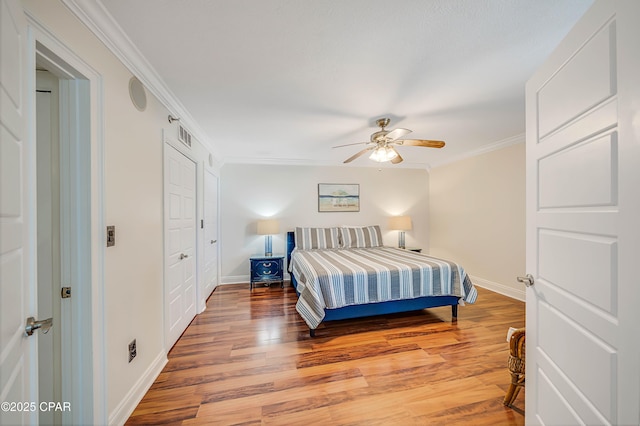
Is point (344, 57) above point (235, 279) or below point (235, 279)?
above

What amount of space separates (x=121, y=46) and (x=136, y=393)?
2306mm

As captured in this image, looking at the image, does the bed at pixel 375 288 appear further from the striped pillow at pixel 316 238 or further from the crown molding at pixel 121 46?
the crown molding at pixel 121 46

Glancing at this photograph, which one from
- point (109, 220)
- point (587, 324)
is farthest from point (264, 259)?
point (587, 324)

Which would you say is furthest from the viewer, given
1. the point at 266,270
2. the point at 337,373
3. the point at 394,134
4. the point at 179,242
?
the point at 266,270

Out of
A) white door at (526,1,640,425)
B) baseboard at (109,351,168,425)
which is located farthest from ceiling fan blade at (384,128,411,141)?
baseboard at (109,351,168,425)

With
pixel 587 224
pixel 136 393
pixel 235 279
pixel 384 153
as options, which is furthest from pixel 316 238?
pixel 587 224

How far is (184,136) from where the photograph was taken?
249 cm

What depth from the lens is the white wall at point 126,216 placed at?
124 cm

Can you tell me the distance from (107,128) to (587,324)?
2.49m

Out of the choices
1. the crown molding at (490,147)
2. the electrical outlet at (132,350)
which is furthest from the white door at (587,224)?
the crown molding at (490,147)

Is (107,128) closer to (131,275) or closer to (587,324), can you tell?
(131,275)

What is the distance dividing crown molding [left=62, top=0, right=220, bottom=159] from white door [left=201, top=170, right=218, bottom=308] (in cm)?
141

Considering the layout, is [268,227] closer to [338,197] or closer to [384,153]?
[338,197]

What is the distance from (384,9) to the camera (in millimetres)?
1229
